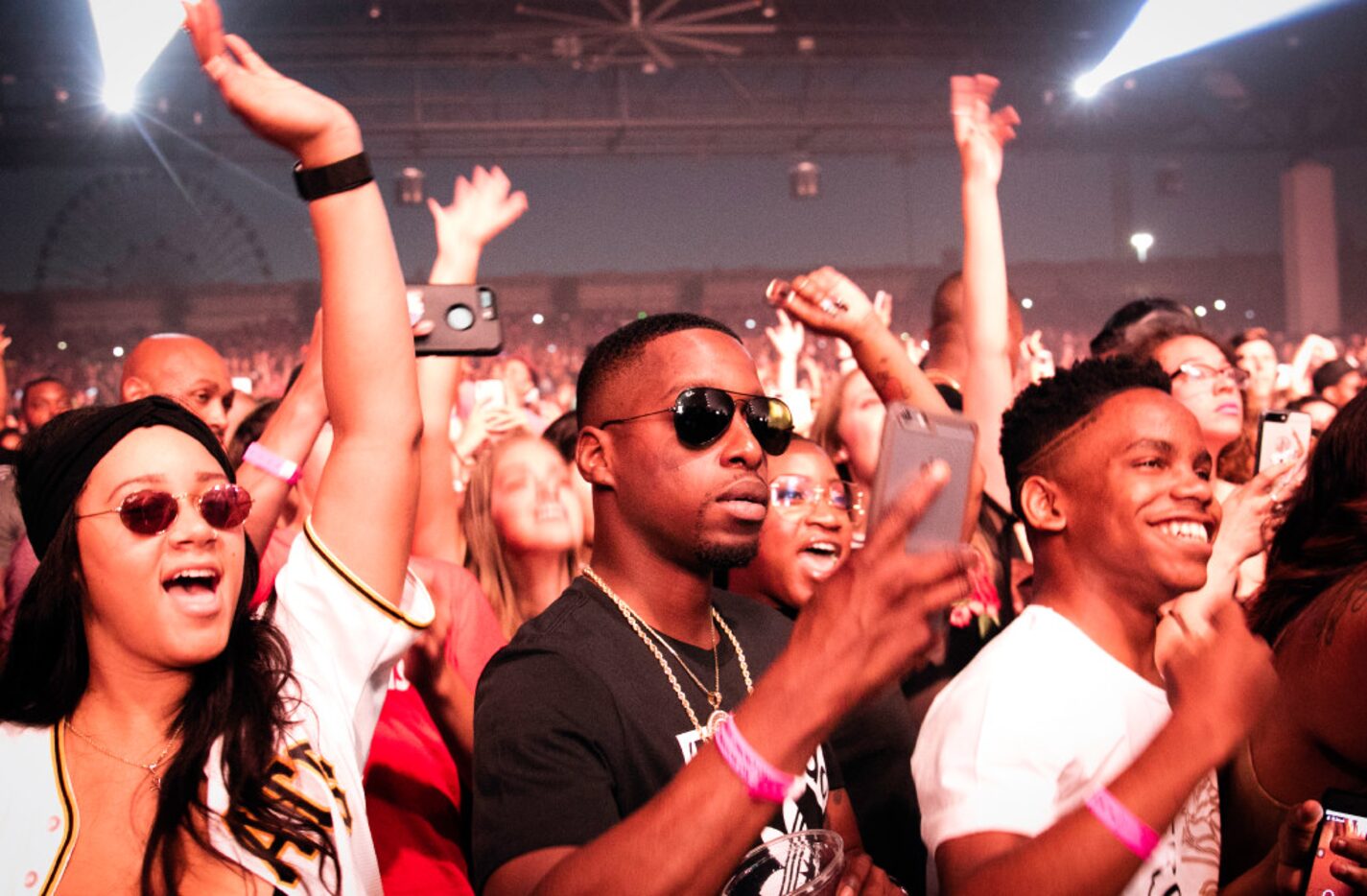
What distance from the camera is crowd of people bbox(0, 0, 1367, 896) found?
1298mm

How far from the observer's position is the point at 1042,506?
2002mm

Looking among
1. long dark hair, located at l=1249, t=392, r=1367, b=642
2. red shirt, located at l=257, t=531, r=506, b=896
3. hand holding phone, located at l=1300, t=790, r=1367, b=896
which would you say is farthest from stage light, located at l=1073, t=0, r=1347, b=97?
hand holding phone, located at l=1300, t=790, r=1367, b=896

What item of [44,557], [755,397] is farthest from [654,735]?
[44,557]

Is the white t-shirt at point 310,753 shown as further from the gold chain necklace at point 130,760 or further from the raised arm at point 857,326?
the raised arm at point 857,326

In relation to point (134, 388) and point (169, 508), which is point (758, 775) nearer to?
point (169, 508)

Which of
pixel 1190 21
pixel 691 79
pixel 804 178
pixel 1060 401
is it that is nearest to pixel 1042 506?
pixel 1060 401

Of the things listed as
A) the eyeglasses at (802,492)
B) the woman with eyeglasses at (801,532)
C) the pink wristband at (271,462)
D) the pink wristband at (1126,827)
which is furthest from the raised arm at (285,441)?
the pink wristband at (1126,827)

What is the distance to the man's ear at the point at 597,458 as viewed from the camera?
1.82 m

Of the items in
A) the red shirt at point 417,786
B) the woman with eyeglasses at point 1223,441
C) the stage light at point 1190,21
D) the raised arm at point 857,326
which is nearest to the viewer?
the red shirt at point 417,786

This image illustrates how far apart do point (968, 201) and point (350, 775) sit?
6.79 ft

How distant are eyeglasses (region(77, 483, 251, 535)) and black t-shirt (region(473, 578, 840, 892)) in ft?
1.24

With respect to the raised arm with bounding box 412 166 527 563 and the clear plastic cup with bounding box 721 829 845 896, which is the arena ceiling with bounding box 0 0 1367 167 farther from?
the clear plastic cup with bounding box 721 829 845 896

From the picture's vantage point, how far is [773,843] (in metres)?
1.35

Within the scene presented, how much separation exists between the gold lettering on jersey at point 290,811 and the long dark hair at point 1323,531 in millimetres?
1454
